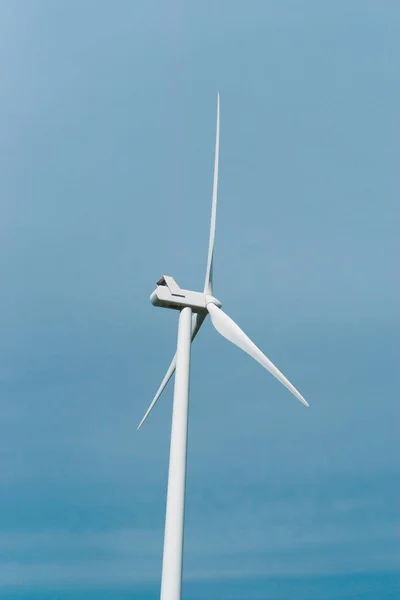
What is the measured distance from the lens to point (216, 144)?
125 feet

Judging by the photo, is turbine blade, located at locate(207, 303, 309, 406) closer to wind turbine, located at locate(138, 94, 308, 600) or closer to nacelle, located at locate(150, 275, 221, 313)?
wind turbine, located at locate(138, 94, 308, 600)

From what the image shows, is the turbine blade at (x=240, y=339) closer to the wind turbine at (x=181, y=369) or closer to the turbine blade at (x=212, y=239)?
the wind turbine at (x=181, y=369)

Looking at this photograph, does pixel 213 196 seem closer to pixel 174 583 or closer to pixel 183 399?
pixel 183 399

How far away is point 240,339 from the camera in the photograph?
33188 mm

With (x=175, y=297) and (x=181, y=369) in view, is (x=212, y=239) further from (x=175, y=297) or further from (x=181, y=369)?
(x=181, y=369)

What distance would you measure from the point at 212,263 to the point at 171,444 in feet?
32.7

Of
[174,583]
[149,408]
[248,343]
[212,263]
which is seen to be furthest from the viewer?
[149,408]

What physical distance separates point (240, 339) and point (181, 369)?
3219 mm

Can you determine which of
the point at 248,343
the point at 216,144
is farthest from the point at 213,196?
the point at 248,343

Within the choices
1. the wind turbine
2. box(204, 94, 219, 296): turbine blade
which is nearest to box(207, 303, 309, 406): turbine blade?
the wind turbine

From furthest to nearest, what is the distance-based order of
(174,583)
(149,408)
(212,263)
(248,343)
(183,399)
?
(149,408), (212,263), (248,343), (183,399), (174,583)

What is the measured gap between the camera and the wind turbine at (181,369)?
89.3 ft

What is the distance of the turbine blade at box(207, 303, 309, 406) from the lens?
1243 inches

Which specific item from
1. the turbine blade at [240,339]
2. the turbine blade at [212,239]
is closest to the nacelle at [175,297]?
the turbine blade at [240,339]
